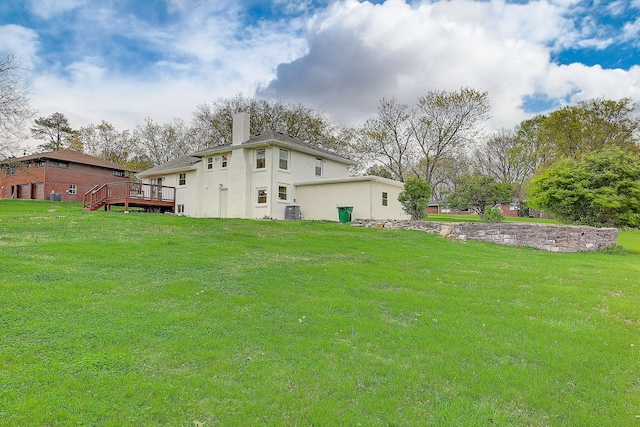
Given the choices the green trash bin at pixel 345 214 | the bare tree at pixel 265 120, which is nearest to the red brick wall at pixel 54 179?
the bare tree at pixel 265 120

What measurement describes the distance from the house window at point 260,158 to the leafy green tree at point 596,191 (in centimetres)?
1479

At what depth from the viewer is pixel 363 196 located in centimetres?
2041

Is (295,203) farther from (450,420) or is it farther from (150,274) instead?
(450,420)

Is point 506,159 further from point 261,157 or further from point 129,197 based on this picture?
Result: point 129,197

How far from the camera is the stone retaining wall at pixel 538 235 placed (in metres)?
14.7

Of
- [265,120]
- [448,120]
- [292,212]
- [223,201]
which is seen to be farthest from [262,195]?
[448,120]

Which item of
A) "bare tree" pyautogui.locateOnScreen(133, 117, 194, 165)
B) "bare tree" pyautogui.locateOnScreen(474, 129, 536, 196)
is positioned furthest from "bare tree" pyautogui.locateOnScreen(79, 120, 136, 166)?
"bare tree" pyautogui.locateOnScreen(474, 129, 536, 196)

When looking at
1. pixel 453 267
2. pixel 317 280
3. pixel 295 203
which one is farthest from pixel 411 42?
pixel 317 280

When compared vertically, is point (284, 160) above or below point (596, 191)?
above

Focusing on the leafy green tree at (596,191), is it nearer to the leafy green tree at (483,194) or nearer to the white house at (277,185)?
the white house at (277,185)

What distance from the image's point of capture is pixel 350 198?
2089 centimetres

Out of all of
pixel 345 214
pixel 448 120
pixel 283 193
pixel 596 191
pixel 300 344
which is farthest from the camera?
pixel 448 120

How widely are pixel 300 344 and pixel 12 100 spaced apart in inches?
1013

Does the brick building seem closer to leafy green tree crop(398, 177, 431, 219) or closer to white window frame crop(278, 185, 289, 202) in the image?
white window frame crop(278, 185, 289, 202)
